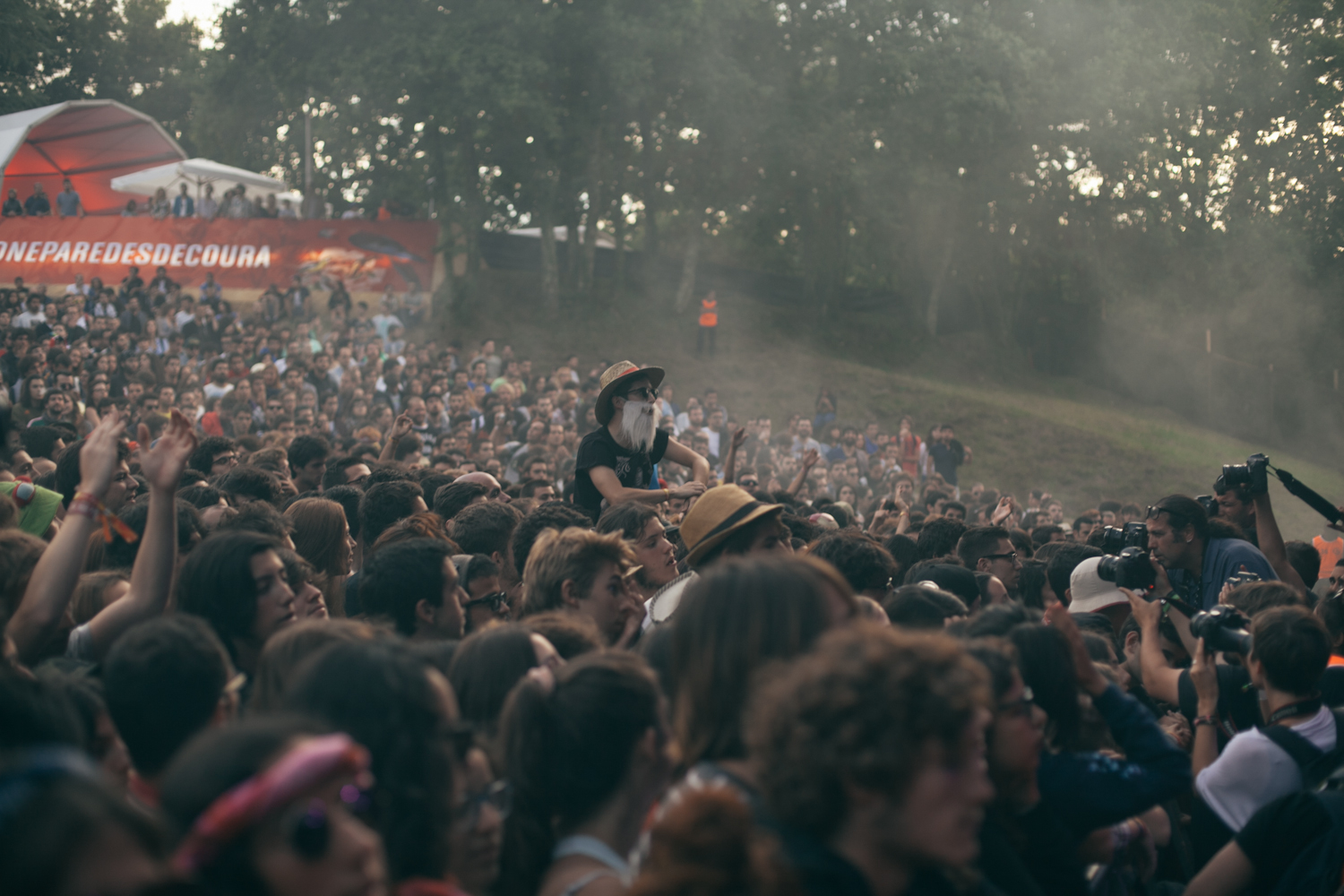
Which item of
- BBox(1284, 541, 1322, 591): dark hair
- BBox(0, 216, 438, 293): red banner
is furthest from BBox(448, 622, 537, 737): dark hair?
BBox(0, 216, 438, 293): red banner

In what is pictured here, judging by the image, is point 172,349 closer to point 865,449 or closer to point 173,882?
point 865,449

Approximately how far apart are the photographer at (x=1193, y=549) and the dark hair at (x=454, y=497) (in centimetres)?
404

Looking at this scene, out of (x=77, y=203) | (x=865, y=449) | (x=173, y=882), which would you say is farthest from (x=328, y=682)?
(x=77, y=203)

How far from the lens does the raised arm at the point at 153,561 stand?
348cm

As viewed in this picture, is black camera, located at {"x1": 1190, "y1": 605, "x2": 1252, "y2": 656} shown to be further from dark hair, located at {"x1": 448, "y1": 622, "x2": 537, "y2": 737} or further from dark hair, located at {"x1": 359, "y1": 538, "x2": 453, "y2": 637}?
dark hair, located at {"x1": 359, "y1": 538, "x2": 453, "y2": 637}

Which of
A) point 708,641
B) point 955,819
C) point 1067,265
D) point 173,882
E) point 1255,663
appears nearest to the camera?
point 173,882

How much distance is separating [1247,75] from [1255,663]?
A: 29.4 meters

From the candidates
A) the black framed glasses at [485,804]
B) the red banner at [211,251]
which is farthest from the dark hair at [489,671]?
the red banner at [211,251]

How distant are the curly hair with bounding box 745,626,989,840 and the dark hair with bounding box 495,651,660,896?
529 mm

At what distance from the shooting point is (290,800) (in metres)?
1.61

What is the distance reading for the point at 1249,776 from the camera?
3416mm

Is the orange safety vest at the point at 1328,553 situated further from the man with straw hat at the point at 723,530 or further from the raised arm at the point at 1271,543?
the man with straw hat at the point at 723,530

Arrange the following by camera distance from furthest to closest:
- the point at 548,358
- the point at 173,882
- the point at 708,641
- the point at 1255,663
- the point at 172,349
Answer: the point at 548,358, the point at 172,349, the point at 1255,663, the point at 708,641, the point at 173,882

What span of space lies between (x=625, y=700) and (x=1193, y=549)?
4.94m
